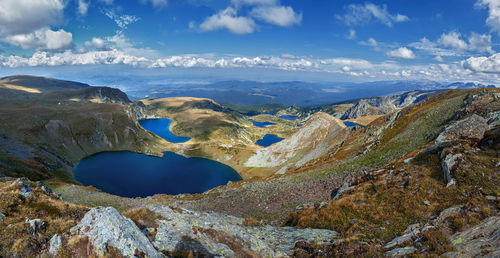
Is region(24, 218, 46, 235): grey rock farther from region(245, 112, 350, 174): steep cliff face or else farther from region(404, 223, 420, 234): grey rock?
region(245, 112, 350, 174): steep cliff face

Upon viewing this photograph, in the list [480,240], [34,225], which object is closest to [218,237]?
[34,225]

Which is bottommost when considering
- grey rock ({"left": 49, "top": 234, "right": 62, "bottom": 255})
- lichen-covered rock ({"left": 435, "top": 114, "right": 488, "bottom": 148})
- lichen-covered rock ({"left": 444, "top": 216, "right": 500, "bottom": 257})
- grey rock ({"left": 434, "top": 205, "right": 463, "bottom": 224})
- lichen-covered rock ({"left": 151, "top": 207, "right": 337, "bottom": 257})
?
lichen-covered rock ({"left": 151, "top": 207, "right": 337, "bottom": 257})

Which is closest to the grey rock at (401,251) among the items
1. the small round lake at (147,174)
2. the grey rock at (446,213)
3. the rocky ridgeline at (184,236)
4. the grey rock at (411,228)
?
Answer: the grey rock at (411,228)

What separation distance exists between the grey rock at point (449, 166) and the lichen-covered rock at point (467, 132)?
19.1 ft

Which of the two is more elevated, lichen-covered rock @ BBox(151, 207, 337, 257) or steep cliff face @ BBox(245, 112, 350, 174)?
lichen-covered rock @ BBox(151, 207, 337, 257)

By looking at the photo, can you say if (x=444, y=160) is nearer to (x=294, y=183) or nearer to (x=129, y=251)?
(x=294, y=183)

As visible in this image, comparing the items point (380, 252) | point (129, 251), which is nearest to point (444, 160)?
point (380, 252)

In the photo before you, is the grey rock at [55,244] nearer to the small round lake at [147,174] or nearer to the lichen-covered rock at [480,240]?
the lichen-covered rock at [480,240]

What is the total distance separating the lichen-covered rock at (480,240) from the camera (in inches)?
446

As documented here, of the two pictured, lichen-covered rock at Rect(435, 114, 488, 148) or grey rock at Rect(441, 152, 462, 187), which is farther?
lichen-covered rock at Rect(435, 114, 488, 148)

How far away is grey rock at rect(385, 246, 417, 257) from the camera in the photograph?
1395 cm

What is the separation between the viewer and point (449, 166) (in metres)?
22.3

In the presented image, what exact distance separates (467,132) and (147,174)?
158803 mm

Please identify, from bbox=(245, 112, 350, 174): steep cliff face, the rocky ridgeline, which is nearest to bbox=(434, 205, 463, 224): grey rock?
the rocky ridgeline
